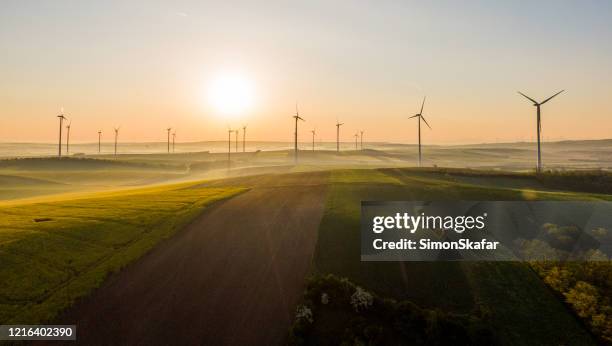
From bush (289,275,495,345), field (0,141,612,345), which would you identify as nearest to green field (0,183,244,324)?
field (0,141,612,345)

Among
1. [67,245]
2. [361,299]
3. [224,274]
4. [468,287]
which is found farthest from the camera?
[67,245]

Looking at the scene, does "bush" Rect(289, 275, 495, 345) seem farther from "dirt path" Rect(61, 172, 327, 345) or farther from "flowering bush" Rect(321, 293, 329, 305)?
"dirt path" Rect(61, 172, 327, 345)

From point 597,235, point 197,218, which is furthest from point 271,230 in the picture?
point 597,235

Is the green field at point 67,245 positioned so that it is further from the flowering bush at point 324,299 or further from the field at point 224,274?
the flowering bush at point 324,299

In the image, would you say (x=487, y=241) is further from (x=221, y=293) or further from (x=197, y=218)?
(x=197, y=218)

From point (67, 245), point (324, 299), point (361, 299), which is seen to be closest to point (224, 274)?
point (324, 299)

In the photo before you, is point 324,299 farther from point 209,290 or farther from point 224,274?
point 224,274
